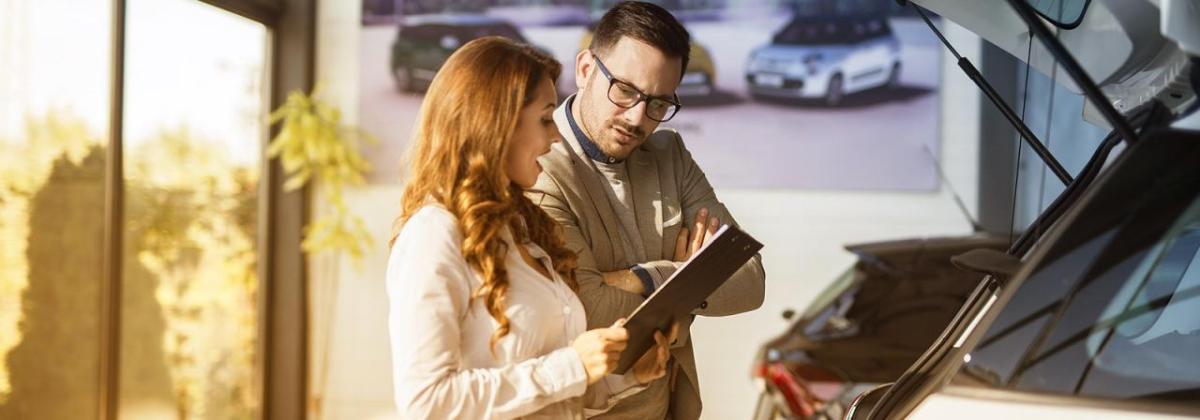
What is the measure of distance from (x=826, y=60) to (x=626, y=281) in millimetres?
4262

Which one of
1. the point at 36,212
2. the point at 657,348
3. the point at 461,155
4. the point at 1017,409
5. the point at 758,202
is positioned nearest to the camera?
the point at 1017,409

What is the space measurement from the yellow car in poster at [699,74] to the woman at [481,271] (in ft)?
14.6

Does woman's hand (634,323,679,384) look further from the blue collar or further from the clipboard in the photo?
the blue collar

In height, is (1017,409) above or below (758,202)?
above

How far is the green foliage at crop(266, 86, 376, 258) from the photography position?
5.95 m

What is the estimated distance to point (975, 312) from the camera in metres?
1.75

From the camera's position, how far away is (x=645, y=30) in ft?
6.88

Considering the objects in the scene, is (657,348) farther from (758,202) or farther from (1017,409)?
(758,202)

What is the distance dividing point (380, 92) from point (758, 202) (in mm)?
2058

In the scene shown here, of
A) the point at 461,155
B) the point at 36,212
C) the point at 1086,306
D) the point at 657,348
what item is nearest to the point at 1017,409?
the point at 1086,306

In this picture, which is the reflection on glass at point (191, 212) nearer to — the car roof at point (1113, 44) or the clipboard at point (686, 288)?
the clipboard at point (686, 288)

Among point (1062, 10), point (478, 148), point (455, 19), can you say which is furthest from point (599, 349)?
point (455, 19)

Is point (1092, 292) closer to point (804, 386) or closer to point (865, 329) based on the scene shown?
point (804, 386)

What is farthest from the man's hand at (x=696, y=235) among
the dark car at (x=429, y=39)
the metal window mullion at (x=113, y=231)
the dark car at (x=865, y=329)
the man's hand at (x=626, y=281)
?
the dark car at (x=429, y=39)
